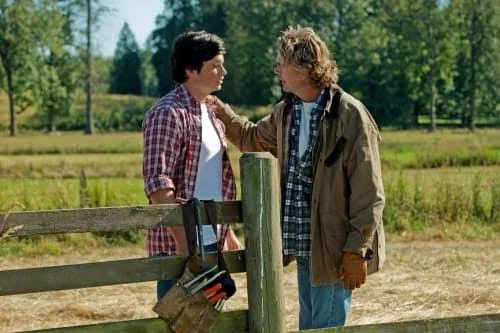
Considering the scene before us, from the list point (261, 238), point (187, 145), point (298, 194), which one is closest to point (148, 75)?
point (187, 145)

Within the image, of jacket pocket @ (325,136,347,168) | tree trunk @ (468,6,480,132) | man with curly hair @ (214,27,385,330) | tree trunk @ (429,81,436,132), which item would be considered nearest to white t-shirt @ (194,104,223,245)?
man with curly hair @ (214,27,385,330)

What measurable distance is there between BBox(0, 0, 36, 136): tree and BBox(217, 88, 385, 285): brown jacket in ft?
197

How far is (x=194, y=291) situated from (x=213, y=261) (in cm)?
15

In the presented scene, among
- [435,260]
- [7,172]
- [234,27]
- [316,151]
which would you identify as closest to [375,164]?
[316,151]

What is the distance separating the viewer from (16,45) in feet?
204

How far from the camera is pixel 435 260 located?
30.3 feet

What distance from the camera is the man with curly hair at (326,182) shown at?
149 inches

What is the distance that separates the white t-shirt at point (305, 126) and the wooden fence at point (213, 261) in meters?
0.35

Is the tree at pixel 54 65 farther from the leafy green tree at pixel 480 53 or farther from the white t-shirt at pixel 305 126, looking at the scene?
the white t-shirt at pixel 305 126

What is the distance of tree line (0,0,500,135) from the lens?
61.9 meters

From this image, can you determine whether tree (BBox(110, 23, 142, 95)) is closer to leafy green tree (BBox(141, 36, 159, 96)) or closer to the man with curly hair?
leafy green tree (BBox(141, 36, 159, 96))

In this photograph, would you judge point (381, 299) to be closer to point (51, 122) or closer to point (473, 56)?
point (51, 122)

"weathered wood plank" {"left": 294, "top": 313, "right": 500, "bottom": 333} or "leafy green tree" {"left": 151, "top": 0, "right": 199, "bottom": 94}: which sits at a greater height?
"leafy green tree" {"left": 151, "top": 0, "right": 199, "bottom": 94}

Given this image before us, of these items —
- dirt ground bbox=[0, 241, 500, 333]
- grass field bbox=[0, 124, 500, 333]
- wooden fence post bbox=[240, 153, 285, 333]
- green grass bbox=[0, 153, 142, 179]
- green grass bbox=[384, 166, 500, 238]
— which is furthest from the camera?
green grass bbox=[0, 153, 142, 179]
